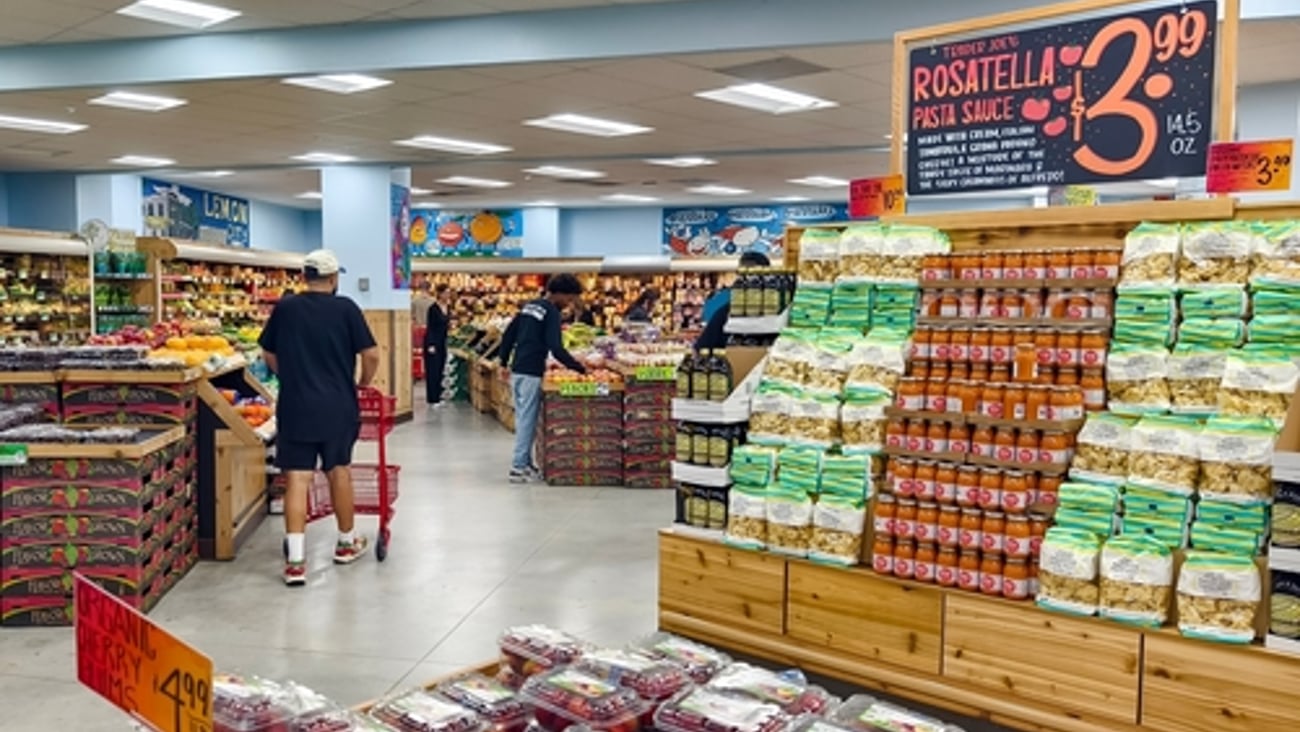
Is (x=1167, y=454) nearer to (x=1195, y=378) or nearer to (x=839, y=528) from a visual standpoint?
(x=1195, y=378)

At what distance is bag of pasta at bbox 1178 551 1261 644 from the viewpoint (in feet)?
9.75

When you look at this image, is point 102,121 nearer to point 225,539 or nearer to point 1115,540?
point 225,539

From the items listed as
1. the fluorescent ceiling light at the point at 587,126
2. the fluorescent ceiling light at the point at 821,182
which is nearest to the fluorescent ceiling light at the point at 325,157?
the fluorescent ceiling light at the point at 587,126

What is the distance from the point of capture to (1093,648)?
3221 mm

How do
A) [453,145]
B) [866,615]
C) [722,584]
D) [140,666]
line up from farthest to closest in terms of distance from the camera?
[453,145], [722,584], [866,615], [140,666]

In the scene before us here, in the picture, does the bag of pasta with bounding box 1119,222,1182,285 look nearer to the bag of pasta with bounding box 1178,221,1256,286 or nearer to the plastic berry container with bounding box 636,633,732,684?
the bag of pasta with bounding box 1178,221,1256,286

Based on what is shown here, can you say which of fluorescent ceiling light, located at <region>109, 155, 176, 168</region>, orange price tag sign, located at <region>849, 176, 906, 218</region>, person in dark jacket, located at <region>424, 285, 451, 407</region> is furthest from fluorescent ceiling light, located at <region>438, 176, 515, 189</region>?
orange price tag sign, located at <region>849, 176, 906, 218</region>

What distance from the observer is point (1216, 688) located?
3.02 meters

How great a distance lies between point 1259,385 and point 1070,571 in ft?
2.54

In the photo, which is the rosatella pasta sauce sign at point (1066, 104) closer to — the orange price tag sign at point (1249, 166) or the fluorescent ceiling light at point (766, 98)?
the orange price tag sign at point (1249, 166)

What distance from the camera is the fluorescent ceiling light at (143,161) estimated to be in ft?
45.3

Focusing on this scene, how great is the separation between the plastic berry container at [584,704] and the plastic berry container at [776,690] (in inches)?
6.7

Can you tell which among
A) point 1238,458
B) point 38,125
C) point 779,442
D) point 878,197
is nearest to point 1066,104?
point 878,197

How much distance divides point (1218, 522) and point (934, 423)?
0.92m
